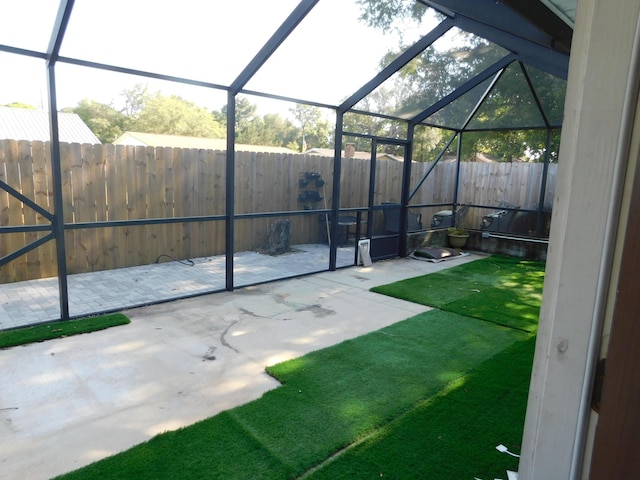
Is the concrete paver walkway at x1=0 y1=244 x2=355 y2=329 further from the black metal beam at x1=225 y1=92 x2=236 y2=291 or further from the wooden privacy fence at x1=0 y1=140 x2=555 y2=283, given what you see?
the black metal beam at x1=225 y1=92 x2=236 y2=291

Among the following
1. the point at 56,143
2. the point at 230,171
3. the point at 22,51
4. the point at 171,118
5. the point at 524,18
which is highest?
the point at 171,118

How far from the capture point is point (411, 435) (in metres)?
2.55

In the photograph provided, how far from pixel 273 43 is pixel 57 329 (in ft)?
11.7

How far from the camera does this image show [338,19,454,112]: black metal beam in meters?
5.42

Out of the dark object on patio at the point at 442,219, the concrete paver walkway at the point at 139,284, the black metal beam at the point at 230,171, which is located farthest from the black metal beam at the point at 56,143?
the dark object on patio at the point at 442,219

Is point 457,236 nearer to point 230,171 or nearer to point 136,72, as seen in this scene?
point 230,171

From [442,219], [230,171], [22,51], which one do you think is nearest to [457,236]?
[442,219]

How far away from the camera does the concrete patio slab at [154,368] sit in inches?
97.4

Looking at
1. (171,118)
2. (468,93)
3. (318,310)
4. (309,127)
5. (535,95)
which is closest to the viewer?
(318,310)

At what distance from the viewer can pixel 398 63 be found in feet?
19.4

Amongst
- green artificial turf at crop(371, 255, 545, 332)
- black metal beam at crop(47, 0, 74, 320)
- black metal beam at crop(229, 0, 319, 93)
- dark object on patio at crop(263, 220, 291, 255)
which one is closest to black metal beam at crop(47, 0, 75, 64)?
black metal beam at crop(47, 0, 74, 320)

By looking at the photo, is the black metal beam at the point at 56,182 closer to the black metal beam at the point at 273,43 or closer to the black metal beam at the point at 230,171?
the black metal beam at the point at 230,171

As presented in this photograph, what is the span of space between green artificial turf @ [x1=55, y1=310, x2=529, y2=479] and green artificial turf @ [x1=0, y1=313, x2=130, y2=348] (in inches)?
75.8

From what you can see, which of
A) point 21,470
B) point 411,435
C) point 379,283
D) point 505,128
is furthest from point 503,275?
point 21,470
